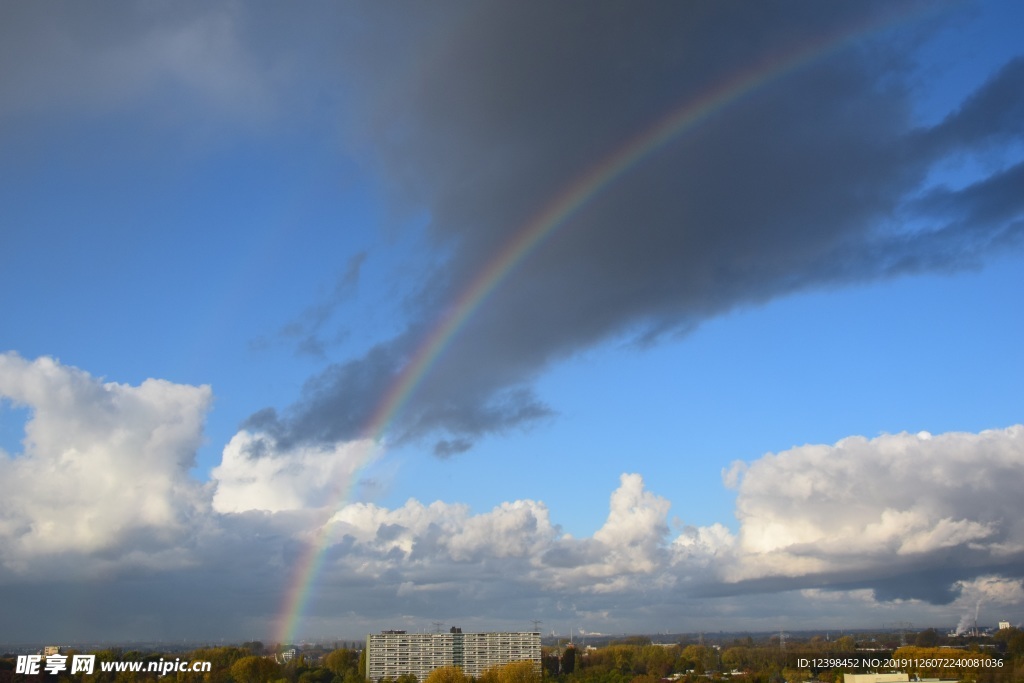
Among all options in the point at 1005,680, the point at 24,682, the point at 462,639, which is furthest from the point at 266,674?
the point at 1005,680

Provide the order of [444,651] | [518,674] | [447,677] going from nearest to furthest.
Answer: [447,677] → [518,674] → [444,651]

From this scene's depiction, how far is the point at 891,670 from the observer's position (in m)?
116

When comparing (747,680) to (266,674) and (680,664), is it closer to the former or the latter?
(680,664)

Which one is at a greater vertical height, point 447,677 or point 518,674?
point 447,677

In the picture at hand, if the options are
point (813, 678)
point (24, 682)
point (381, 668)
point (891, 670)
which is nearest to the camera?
point (24, 682)

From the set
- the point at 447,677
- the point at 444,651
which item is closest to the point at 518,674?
the point at 447,677

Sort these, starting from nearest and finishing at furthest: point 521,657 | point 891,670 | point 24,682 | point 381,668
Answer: point 24,682 → point 891,670 → point 381,668 → point 521,657

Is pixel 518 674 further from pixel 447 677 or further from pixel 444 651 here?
pixel 444 651

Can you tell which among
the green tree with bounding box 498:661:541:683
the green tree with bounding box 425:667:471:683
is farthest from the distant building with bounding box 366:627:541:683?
the green tree with bounding box 425:667:471:683

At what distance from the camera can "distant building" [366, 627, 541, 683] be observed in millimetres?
162000

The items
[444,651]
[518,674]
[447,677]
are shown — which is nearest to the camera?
[447,677]

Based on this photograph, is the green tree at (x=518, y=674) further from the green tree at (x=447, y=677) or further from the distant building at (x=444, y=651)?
the distant building at (x=444, y=651)

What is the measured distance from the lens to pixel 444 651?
17100 centimetres

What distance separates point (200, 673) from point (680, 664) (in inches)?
3543
